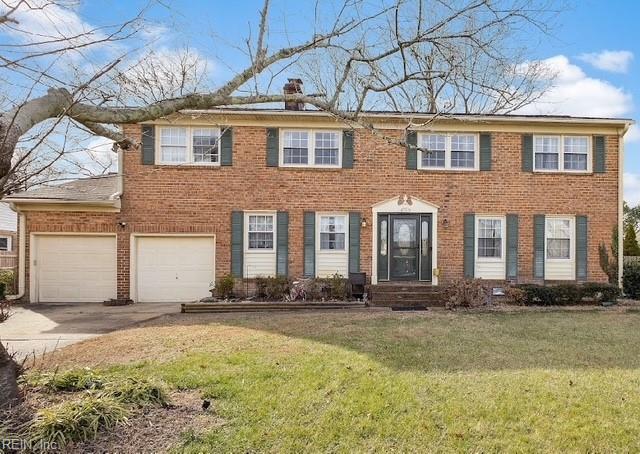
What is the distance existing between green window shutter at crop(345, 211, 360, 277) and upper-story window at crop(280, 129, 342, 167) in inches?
65.5

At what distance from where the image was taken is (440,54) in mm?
5465

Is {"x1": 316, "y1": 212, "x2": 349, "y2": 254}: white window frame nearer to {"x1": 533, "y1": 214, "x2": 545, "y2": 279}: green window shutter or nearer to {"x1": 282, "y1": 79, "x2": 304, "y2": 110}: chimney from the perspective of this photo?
{"x1": 282, "y1": 79, "x2": 304, "y2": 110}: chimney

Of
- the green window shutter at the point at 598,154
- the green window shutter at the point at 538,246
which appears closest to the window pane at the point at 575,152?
the green window shutter at the point at 598,154

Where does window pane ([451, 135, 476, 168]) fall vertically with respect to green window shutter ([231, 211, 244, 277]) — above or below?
above

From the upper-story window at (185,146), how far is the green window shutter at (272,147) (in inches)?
58.8

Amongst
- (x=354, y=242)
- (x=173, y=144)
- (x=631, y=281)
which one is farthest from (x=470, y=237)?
(x=173, y=144)

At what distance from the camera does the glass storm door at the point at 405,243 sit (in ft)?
41.4

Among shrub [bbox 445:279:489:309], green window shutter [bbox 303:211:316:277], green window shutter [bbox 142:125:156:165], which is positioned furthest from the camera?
green window shutter [bbox 303:211:316:277]

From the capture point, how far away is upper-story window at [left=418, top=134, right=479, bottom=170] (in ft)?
41.7

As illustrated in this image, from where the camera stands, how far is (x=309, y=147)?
12.6m

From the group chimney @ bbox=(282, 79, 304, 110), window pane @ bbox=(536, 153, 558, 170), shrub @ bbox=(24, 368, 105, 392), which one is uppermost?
chimney @ bbox=(282, 79, 304, 110)

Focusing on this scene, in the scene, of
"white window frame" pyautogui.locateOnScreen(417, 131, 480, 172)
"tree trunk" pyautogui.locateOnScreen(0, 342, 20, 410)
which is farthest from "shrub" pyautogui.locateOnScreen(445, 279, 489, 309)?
"tree trunk" pyautogui.locateOnScreen(0, 342, 20, 410)

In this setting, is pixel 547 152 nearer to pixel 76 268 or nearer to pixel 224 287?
pixel 224 287

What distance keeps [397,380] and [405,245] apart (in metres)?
8.08
